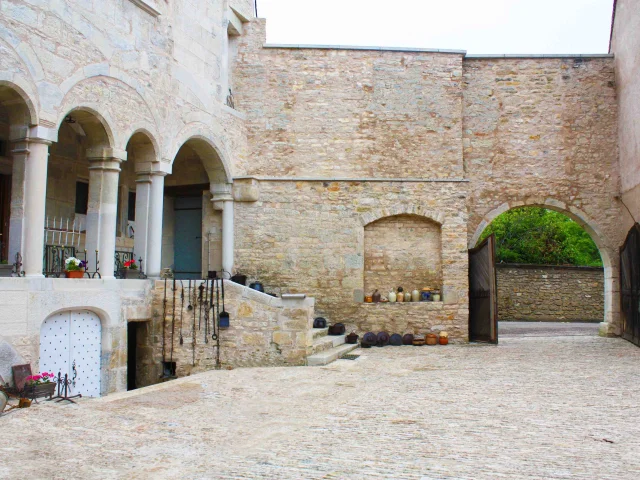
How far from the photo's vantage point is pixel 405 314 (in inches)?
460

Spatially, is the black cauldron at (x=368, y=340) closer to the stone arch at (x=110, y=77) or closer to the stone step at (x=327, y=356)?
the stone step at (x=327, y=356)

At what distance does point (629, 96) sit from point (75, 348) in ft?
37.8

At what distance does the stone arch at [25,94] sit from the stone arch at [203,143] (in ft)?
9.30

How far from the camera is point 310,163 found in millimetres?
12227

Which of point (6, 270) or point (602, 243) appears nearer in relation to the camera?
point (6, 270)

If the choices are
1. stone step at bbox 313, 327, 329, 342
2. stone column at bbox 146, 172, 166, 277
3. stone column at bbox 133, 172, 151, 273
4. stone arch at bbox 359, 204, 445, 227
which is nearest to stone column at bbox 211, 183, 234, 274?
stone column at bbox 146, 172, 166, 277

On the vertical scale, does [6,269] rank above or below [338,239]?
below

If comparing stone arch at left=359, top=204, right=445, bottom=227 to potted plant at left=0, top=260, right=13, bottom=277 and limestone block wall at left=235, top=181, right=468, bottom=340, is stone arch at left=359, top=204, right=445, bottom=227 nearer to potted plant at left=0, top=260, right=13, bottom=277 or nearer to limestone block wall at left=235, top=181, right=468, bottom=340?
limestone block wall at left=235, top=181, right=468, bottom=340

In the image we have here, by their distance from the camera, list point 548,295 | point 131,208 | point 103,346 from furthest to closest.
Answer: point 548,295
point 131,208
point 103,346

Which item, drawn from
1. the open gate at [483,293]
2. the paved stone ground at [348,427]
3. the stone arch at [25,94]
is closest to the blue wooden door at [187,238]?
the paved stone ground at [348,427]

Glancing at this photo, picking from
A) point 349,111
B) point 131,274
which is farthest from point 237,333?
point 349,111

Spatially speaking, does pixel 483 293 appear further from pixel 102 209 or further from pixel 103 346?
pixel 102 209

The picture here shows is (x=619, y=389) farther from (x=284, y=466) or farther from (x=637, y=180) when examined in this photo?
(x=637, y=180)

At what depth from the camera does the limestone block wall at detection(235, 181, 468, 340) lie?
38.5 ft
